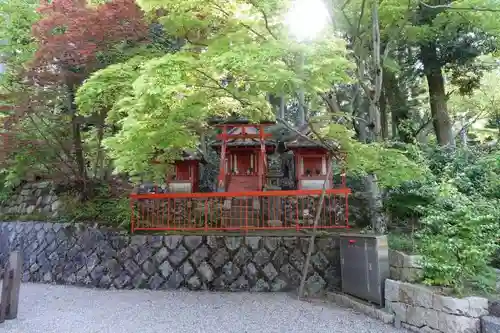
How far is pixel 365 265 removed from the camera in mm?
5285

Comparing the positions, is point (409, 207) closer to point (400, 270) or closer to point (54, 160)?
point (400, 270)

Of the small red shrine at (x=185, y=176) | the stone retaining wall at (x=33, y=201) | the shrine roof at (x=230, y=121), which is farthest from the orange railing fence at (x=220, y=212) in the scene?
the stone retaining wall at (x=33, y=201)

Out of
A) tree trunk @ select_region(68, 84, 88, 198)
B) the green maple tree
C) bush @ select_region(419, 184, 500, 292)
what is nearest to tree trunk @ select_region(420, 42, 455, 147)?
the green maple tree

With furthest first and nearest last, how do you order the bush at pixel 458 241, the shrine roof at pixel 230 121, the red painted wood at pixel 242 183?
the red painted wood at pixel 242 183 < the shrine roof at pixel 230 121 < the bush at pixel 458 241

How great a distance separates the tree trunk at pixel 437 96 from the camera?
404 inches

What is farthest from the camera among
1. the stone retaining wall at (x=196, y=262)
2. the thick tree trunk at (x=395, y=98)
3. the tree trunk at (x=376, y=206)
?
the thick tree trunk at (x=395, y=98)

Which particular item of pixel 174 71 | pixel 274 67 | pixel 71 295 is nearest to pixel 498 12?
pixel 274 67

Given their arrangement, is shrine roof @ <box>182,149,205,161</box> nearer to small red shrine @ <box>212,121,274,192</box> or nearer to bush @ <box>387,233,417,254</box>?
small red shrine @ <box>212,121,274,192</box>

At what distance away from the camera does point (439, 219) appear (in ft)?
14.3

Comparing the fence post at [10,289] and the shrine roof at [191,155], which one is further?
the shrine roof at [191,155]

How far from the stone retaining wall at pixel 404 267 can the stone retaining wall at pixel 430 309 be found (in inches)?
7.7

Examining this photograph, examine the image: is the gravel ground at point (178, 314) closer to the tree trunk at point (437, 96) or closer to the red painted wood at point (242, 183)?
the red painted wood at point (242, 183)

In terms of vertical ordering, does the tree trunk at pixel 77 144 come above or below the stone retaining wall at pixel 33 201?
above

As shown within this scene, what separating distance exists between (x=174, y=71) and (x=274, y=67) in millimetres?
1261
